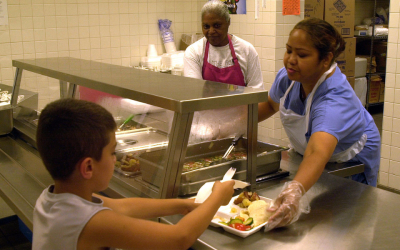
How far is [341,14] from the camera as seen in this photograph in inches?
191

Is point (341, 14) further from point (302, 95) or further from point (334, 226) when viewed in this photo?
point (334, 226)

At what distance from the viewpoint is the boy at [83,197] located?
112 cm

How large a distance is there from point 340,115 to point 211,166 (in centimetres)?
61

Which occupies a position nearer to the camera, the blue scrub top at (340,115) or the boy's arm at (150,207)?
the boy's arm at (150,207)

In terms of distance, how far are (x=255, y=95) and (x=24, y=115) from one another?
6.13ft

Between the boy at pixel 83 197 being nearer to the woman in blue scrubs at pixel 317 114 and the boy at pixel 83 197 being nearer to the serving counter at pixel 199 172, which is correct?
the serving counter at pixel 199 172

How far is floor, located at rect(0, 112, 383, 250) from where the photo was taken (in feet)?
10.4

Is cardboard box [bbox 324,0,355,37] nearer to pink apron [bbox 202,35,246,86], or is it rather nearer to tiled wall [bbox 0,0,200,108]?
tiled wall [bbox 0,0,200,108]

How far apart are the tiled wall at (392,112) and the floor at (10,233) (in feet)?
10.6

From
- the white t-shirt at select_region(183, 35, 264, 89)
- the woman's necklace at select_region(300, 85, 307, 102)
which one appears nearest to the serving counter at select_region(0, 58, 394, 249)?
the woman's necklace at select_region(300, 85, 307, 102)

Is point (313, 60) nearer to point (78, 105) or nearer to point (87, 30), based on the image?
point (78, 105)

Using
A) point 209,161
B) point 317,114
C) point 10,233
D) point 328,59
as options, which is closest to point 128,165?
point 209,161

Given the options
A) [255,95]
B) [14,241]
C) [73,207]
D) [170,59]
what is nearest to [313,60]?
[255,95]

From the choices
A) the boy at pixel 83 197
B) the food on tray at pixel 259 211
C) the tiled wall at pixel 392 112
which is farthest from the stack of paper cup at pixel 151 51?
the boy at pixel 83 197
